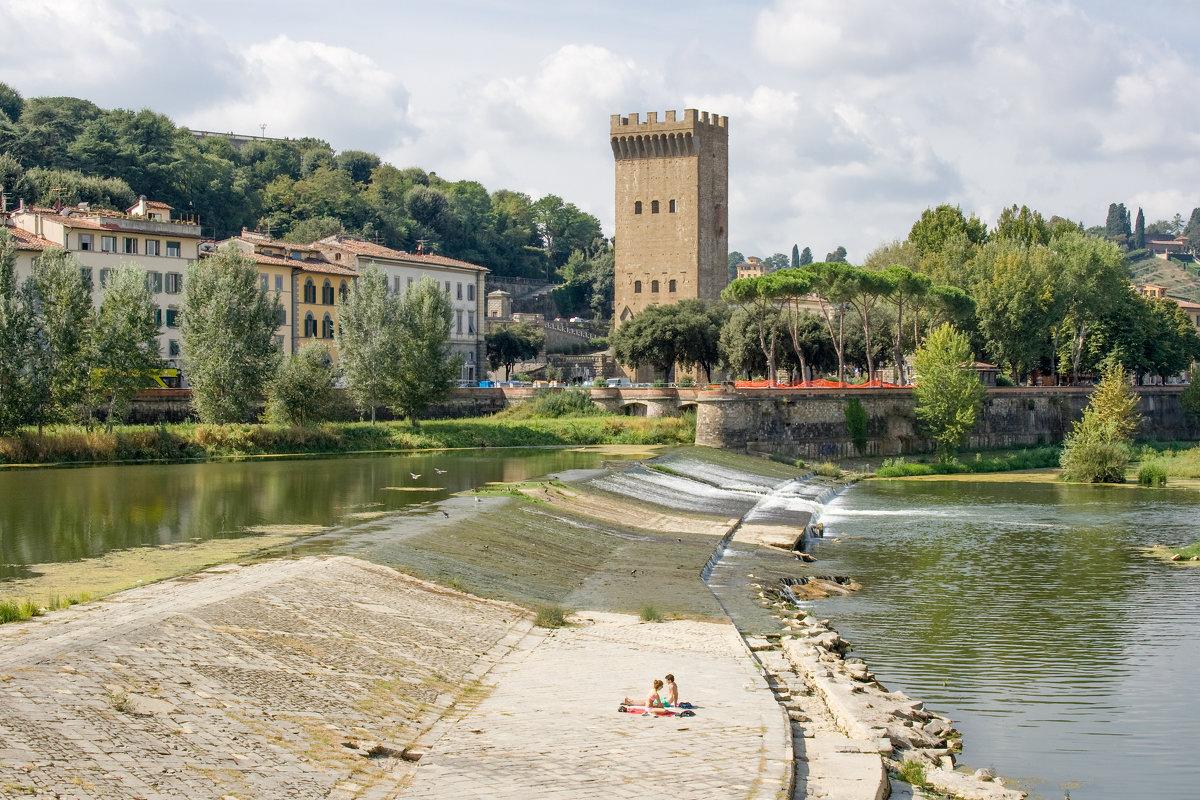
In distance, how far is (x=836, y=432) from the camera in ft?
206

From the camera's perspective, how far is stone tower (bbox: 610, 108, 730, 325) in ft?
298

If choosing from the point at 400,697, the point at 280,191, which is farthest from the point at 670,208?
the point at 400,697

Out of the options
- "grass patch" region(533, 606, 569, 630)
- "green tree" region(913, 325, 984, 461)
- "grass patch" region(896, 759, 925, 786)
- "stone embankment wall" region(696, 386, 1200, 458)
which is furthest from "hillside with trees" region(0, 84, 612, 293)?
"grass patch" region(896, 759, 925, 786)

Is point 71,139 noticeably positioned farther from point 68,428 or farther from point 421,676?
point 421,676

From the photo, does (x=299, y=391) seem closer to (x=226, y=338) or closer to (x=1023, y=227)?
(x=226, y=338)

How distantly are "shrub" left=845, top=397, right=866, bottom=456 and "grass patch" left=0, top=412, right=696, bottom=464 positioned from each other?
7.75 m

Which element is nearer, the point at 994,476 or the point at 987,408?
the point at 994,476

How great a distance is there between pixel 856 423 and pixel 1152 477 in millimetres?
15369

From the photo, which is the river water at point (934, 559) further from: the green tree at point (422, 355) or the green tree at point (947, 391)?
the green tree at point (947, 391)

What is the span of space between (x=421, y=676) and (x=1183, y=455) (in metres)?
52.0

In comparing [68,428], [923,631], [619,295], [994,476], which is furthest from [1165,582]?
[619,295]

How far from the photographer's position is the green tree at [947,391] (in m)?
61.3

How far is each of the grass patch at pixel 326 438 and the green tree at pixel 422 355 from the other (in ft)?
4.24

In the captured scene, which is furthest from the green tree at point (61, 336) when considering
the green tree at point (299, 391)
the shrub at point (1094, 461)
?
the shrub at point (1094, 461)
